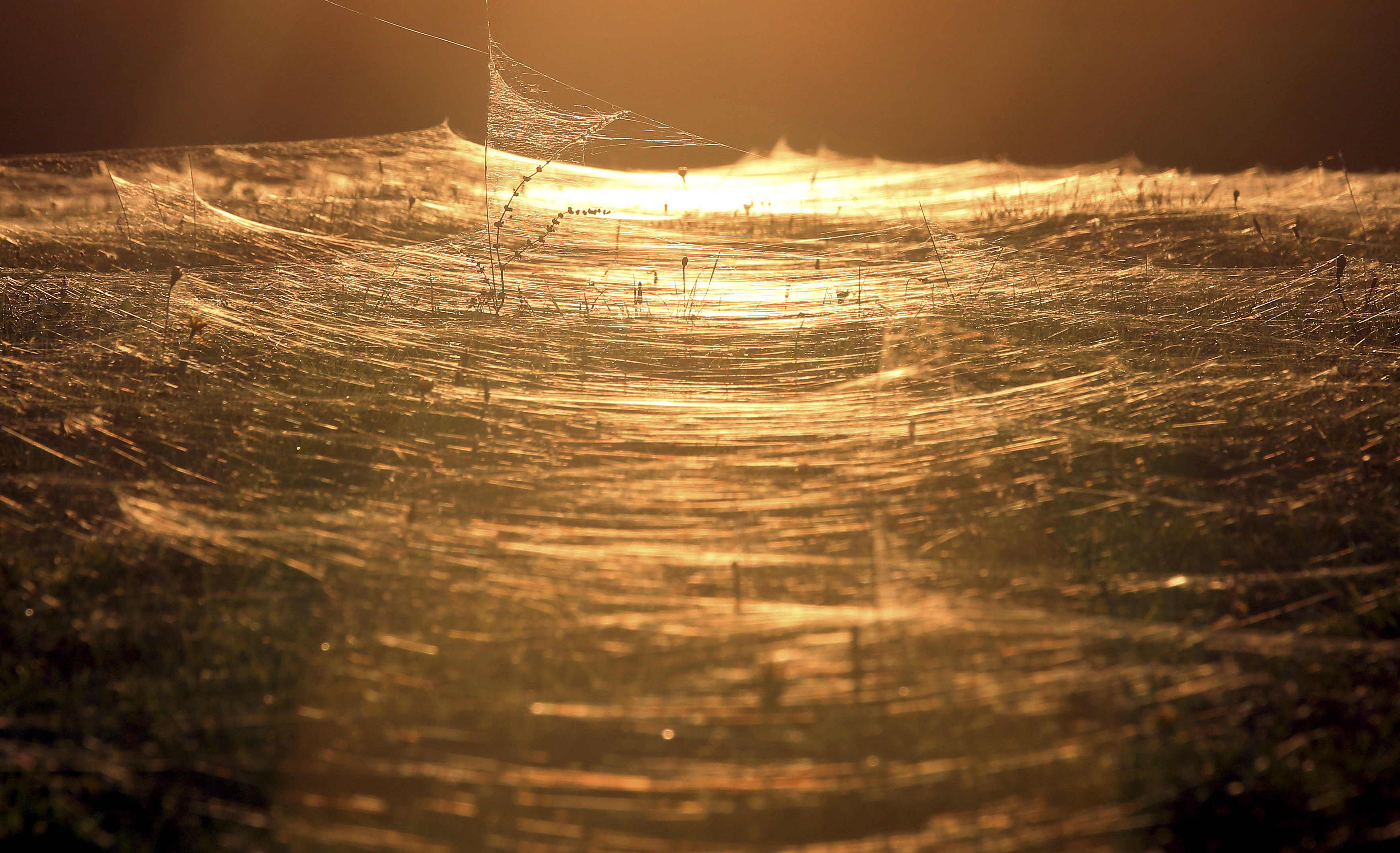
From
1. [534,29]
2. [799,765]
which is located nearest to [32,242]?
[799,765]

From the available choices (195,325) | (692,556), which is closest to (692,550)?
(692,556)

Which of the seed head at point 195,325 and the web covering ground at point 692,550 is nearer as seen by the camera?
the web covering ground at point 692,550

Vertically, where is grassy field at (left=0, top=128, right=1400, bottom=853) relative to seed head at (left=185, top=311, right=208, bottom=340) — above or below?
below

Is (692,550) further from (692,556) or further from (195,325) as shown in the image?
(195,325)

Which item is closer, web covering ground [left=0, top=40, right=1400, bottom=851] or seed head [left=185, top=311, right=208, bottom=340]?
web covering ground [left=0, top=40, right=1400, bottom=851]

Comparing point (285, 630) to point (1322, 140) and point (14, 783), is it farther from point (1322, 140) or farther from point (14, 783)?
point (1322, 140)
